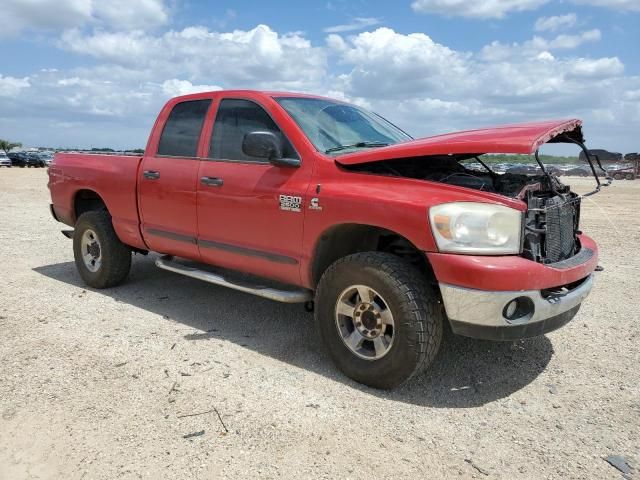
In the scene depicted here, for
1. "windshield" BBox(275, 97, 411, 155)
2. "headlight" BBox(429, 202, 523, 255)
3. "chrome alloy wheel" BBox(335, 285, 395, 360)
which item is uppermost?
"windshield" BBox(275, 97, 411, 155)

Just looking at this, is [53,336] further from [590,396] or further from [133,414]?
[590,396]

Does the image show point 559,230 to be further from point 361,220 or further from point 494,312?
point 361,220

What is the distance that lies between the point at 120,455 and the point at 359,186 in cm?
208

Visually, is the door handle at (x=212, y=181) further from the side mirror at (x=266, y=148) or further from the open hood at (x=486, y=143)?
the open hood at (x=486, y=143)

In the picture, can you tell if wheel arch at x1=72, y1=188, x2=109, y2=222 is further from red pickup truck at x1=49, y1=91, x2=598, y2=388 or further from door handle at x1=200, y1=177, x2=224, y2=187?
door handle at x1=200, y1=177, x2=224, y2=187

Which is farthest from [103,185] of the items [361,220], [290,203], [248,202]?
[361,220]

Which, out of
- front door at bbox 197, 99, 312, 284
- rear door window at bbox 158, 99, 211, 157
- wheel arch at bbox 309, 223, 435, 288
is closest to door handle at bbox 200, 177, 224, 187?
front door at bbox 197, 99, 312, 284

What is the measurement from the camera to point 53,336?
428 centimetres

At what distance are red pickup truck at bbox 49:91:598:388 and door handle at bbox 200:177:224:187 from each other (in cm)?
2

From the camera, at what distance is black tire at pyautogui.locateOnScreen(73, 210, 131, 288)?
18.2ft

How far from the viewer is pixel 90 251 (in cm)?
584

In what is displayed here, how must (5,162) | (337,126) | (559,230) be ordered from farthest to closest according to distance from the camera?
(5,162) < (337,126) < (559,230)

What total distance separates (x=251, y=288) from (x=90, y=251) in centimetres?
261

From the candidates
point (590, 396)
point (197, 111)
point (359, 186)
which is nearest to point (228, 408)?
point (359, 186)
